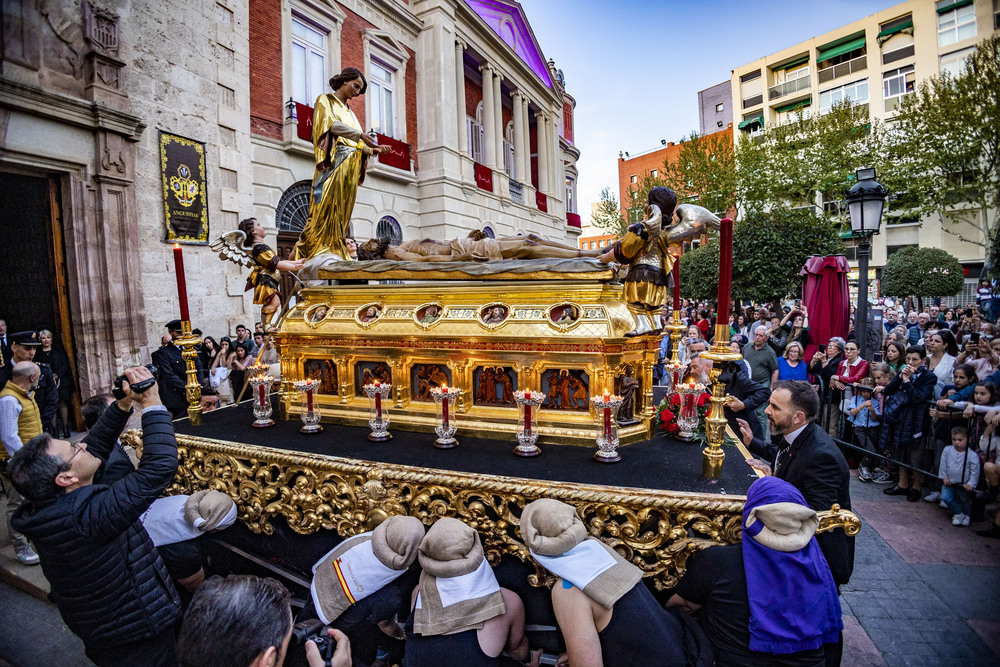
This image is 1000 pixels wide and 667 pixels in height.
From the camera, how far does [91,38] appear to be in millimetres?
6863

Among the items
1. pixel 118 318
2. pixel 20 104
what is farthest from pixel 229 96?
pixel 118 318

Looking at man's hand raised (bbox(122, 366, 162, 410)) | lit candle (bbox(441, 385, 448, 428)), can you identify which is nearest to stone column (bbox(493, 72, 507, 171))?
lit candle (bbox(441, 385, 448, 428))

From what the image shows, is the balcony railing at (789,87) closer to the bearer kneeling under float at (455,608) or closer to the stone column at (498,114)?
the stone column at (498,114)

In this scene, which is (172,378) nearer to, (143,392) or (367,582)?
(143,392)

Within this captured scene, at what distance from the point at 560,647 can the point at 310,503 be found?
1.55m

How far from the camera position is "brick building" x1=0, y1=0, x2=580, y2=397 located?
6.60m

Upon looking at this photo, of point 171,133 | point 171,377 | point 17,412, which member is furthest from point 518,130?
point 17,412

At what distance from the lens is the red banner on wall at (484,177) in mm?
17008

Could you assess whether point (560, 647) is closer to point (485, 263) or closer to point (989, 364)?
point (485, 263)

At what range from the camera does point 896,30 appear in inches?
902

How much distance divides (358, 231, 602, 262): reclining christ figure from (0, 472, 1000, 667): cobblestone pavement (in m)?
2.93

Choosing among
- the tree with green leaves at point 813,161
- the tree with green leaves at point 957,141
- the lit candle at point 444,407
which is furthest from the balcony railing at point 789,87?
the lit candle at point 444,407

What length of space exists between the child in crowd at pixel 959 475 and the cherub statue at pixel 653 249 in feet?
11.8

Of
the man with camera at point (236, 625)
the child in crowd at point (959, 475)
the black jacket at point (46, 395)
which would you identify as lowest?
the child in crowd at point (959, 475)
